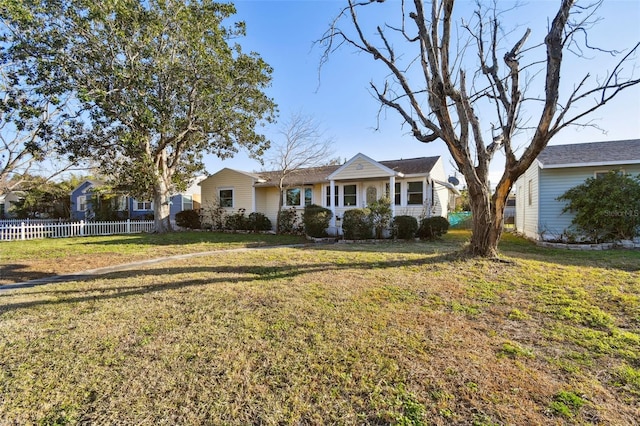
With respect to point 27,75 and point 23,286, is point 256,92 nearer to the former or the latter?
point 27,75

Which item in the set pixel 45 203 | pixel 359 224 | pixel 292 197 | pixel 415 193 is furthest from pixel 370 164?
pixel 45 203

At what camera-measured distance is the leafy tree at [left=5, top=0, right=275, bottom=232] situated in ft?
38.7

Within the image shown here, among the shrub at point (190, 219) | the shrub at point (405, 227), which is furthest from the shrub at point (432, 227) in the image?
the shrub at point (190, 219)

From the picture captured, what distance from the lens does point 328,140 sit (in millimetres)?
15305

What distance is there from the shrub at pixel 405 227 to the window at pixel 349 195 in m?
3.72

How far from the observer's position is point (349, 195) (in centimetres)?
1609

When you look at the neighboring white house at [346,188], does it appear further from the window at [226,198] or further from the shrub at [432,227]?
the shrub at [432,227]

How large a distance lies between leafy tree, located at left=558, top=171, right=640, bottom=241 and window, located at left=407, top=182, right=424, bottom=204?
581cm

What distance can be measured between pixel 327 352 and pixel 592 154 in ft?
46.4

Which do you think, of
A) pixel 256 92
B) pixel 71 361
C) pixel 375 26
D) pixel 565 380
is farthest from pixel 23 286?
pixel 256 92

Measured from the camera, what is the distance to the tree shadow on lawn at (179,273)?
16.0 feet

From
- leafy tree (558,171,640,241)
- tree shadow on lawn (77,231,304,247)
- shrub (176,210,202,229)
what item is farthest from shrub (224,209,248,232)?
leafy tree (558,171,640,241)

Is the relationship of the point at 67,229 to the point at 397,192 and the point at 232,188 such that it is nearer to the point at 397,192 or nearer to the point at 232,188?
the point at 232,188

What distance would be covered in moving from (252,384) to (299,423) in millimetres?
593
